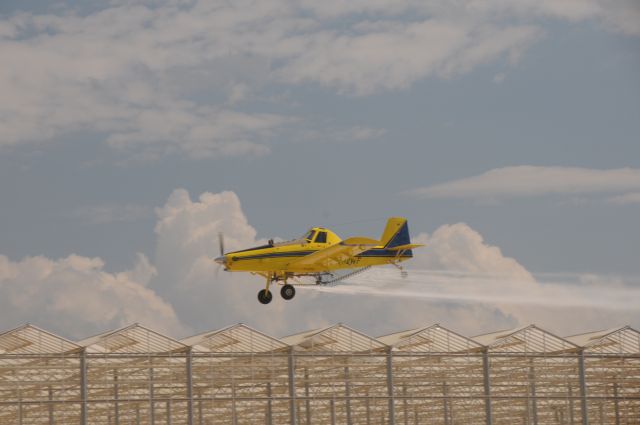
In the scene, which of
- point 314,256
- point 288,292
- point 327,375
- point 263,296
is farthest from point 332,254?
point 327,375

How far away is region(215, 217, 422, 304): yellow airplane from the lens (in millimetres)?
50531

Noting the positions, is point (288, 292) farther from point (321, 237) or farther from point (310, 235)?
point (321, 237)

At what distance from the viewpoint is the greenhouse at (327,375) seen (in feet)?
178

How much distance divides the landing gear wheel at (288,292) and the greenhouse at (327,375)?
4862 millimetres

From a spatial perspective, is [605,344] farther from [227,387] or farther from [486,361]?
[227,387]

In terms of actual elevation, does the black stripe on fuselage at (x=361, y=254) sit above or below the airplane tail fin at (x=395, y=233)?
below

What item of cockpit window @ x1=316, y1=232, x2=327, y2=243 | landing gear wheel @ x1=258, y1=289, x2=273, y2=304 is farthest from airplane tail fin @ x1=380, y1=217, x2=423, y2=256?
landing gear wheel @ x1=258, y1=289, x2=273, y2=304

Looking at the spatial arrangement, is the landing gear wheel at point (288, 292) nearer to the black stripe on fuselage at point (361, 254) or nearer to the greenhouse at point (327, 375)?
the black stripe on fuselage at point (361, 254)

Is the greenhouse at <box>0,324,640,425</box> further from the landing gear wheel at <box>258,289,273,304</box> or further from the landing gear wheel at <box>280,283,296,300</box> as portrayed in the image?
the landing gear wheel at <box>280,283,296,300</box>

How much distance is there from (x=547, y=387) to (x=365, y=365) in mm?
11245

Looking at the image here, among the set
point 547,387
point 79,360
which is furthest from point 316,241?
point 547,387

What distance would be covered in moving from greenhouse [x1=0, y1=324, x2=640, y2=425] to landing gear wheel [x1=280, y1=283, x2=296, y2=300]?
486 cm

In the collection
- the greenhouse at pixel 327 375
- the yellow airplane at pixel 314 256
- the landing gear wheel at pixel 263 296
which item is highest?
the yellow airplane at pixel 314 256

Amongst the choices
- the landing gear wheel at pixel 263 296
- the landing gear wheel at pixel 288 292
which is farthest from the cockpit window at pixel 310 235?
the landing gear wheel at pixel 263 296
